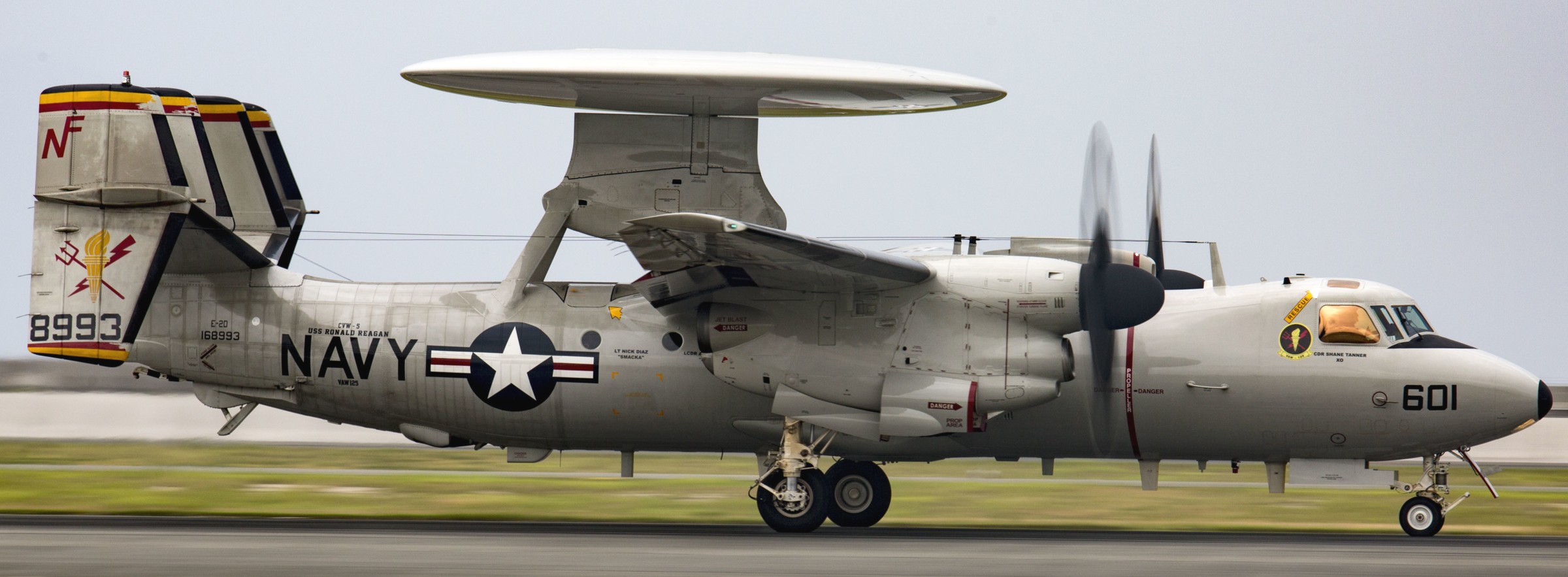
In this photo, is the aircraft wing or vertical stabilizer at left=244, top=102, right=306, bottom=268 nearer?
the aircraft wing

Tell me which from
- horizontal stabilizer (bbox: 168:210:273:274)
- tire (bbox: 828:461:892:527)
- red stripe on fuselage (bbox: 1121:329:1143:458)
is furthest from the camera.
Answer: tire (bbox: 828:461:892:527)

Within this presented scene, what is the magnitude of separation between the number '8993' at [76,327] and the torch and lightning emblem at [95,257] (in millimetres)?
195

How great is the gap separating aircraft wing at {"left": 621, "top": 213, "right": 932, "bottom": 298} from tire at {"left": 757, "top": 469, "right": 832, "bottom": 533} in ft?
6.28

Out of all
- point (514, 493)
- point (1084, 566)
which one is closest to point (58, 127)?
point (514, 493)

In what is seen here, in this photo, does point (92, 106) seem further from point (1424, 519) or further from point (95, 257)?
point (1424, 519)

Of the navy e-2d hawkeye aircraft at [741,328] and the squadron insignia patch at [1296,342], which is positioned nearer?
the navy e-2d hawkeye aircraft at [741,328]

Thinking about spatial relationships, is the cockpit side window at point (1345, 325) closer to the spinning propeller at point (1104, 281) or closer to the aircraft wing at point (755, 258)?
the spinning propeller at point (1104, 281)

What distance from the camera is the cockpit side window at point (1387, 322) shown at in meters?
12.9

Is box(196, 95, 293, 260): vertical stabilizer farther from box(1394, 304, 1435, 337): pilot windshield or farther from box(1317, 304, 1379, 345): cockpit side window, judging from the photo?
box(1394, 304, 1435, 337): pilot windshield

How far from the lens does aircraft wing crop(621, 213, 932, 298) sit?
37.2 ft

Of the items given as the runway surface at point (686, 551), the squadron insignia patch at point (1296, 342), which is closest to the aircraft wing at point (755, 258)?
the runway surface at point (686, 551)

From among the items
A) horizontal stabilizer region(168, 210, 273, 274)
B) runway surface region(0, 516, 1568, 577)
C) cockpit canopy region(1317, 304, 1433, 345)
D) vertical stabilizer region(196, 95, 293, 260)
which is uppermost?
vertical stabilizer region(196, 95, 293, 260)

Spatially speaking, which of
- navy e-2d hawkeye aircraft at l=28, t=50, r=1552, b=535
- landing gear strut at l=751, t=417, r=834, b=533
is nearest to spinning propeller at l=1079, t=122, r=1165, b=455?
navy e-2d hawkeye aircraft at l=28, t=50, r=1552, b=535

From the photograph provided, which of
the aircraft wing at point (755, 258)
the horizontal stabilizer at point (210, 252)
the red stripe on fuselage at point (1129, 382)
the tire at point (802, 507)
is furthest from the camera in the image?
the horizontal stabilizer at point (210, 252)
